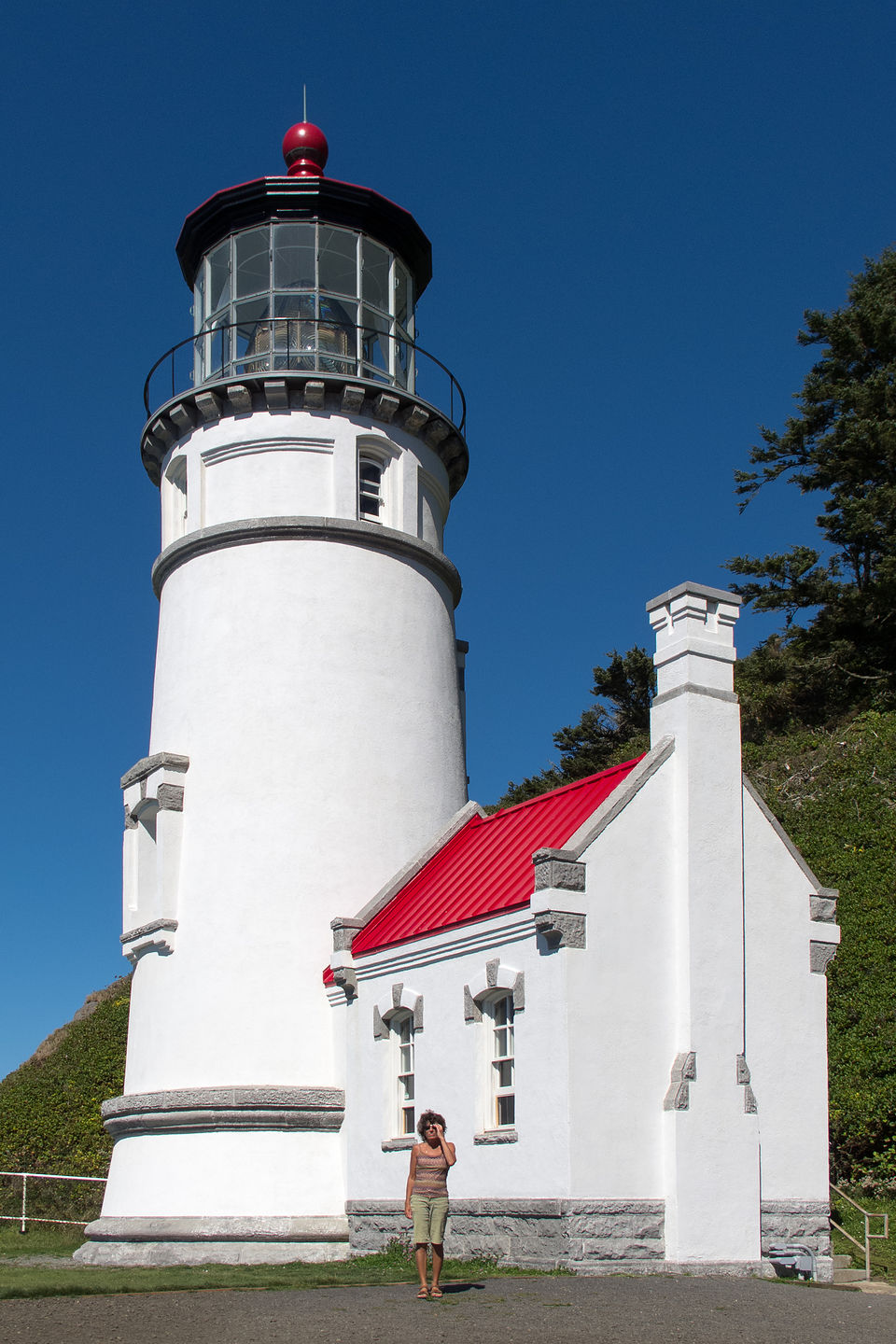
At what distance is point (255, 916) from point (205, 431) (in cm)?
675

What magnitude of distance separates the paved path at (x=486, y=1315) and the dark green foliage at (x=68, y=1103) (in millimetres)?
15579

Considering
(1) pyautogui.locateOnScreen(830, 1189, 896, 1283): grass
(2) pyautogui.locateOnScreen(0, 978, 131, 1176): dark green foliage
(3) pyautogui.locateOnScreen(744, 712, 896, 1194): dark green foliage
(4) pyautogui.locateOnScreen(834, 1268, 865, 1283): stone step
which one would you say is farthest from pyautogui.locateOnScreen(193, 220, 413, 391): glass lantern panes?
(2) pyautogui.locateOnScreen(0, 978, 131, 1176): dark green foliage

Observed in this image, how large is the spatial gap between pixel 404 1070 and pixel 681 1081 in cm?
366

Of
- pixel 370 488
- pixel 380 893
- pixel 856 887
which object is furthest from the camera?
pixel 856 887

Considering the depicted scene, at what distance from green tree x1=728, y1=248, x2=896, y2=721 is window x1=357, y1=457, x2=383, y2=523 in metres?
13.6

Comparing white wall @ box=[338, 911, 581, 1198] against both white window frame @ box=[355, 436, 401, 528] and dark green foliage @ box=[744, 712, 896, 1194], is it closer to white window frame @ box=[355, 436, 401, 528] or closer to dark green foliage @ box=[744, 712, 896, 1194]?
dark green foliage @ box=[744, 712, 896, 1194]

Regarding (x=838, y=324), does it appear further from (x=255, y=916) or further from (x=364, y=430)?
(x=255, y=916)

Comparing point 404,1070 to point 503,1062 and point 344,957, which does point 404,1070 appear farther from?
point 503,1062

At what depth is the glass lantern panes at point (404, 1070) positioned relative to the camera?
48.1 ft

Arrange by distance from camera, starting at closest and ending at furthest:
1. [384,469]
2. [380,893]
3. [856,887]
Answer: [380,893] < [384,469] < [856,887]

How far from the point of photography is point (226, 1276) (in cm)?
1262

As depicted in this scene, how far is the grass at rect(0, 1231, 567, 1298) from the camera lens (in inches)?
451

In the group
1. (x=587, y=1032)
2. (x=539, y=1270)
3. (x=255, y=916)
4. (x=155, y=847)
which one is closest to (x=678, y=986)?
(x=587, y=1032)

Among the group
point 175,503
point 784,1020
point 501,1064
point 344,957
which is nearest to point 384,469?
point 175,503
